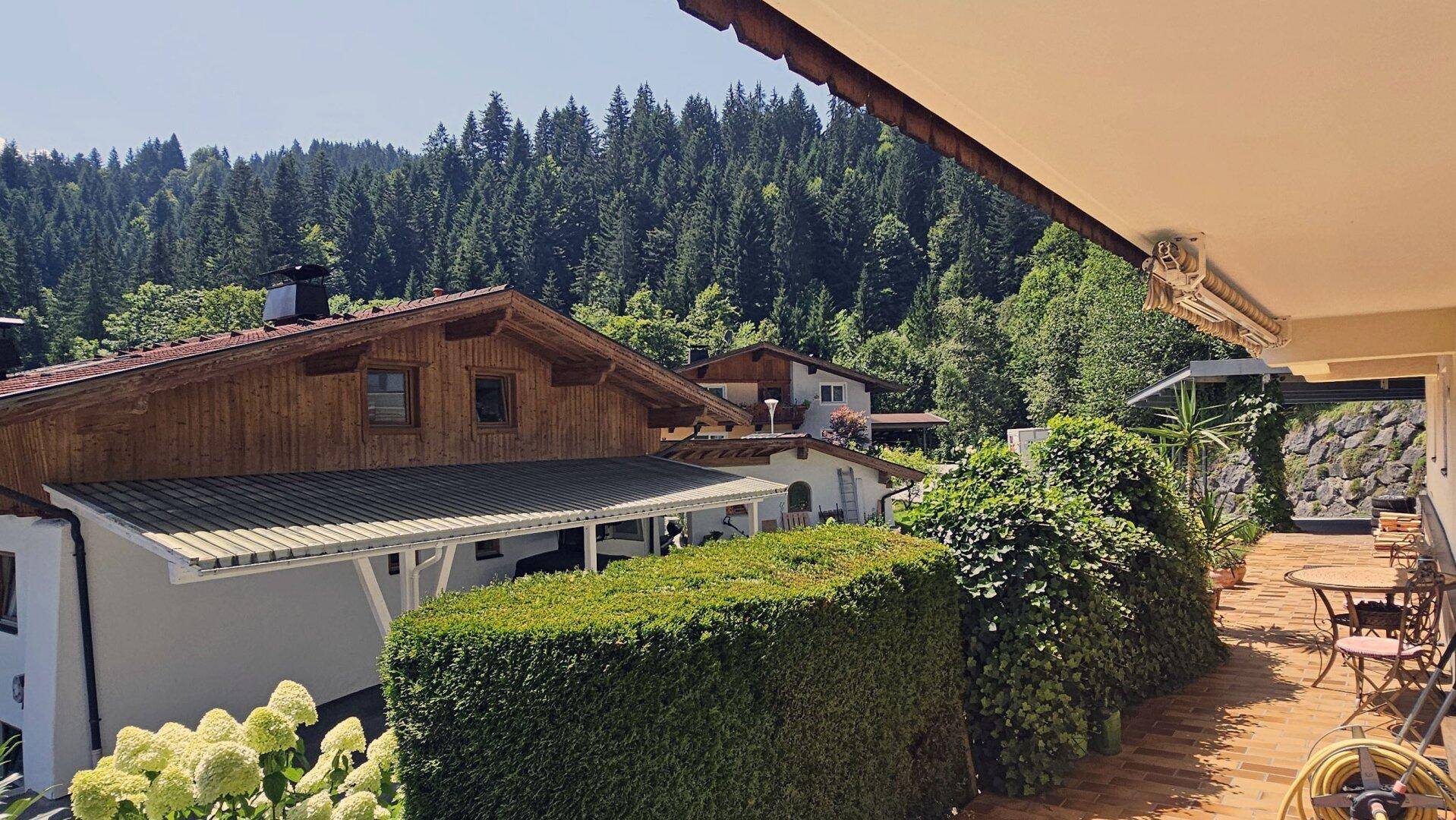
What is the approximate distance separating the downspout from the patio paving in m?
7.29

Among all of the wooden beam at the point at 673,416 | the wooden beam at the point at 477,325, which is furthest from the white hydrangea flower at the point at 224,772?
the wooden beam at the point at 673,416

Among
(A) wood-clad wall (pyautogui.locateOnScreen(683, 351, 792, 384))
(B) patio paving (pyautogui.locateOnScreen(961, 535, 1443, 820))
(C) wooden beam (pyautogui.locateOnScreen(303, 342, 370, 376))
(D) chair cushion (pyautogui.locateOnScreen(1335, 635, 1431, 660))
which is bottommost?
(B) patio paving (pyautogui.locateOnScreen(961, 535, 1443, 820))

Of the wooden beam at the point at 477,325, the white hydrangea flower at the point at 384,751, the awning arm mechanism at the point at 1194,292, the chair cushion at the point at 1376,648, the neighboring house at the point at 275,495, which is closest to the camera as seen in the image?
the white hydrangea flower at the point at 384,751

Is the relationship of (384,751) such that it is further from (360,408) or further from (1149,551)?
(360,408)

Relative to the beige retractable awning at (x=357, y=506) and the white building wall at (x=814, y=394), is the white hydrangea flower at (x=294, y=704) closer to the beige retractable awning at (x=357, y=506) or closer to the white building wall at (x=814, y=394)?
the beige retractable awning at (x=357, y=506)

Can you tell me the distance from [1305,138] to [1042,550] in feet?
13.5

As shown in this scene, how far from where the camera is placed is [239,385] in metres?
9.76

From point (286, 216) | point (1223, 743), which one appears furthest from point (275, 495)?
point (286, 216)

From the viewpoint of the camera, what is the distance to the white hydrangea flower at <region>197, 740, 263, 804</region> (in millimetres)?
2400

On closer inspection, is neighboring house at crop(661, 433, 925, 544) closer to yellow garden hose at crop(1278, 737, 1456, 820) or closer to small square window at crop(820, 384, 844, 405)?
yellow garden hose at crop(1278, 737, 1456, 820)

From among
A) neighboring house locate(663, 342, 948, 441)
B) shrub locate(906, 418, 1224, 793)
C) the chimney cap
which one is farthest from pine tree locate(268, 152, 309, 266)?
shrub locate(906, 418, 1224, 793)

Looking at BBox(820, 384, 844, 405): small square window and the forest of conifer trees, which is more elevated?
the forest of conifer trees

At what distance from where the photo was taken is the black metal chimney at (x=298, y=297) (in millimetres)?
14242

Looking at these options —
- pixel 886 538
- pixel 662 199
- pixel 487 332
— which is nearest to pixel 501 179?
pixel 662 199
